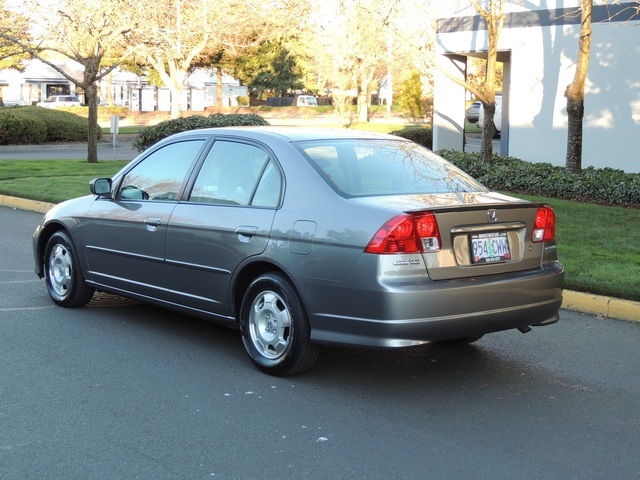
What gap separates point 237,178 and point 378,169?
39.6 inches

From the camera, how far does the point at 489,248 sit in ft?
19.0

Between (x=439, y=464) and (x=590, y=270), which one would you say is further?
(x=590, y=270)

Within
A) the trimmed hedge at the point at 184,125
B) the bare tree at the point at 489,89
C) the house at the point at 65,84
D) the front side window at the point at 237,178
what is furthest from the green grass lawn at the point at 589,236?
the house at the point at 65,84

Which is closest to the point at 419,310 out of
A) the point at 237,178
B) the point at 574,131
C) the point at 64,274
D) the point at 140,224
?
the point at 237,178

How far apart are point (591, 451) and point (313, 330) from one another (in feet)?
5.93

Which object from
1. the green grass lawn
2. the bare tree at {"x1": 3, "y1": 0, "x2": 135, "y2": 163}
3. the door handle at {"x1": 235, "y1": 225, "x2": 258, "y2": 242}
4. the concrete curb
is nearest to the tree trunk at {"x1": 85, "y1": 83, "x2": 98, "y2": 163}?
the bare tree at {"x1": 3, "y1": 0, "x2": 135, "y2": 163}

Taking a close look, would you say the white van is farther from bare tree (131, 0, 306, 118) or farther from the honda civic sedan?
the honda civic sedan

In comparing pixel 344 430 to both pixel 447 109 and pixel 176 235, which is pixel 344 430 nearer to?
pixel 176 235

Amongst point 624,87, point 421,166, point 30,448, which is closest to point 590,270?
point 421,166

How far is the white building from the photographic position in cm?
1866

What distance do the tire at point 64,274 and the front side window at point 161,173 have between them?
2.74ft

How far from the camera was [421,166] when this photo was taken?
260 inches

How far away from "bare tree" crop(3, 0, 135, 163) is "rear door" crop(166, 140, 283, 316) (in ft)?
57.0

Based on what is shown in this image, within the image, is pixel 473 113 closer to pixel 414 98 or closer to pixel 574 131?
pixel 414 98
